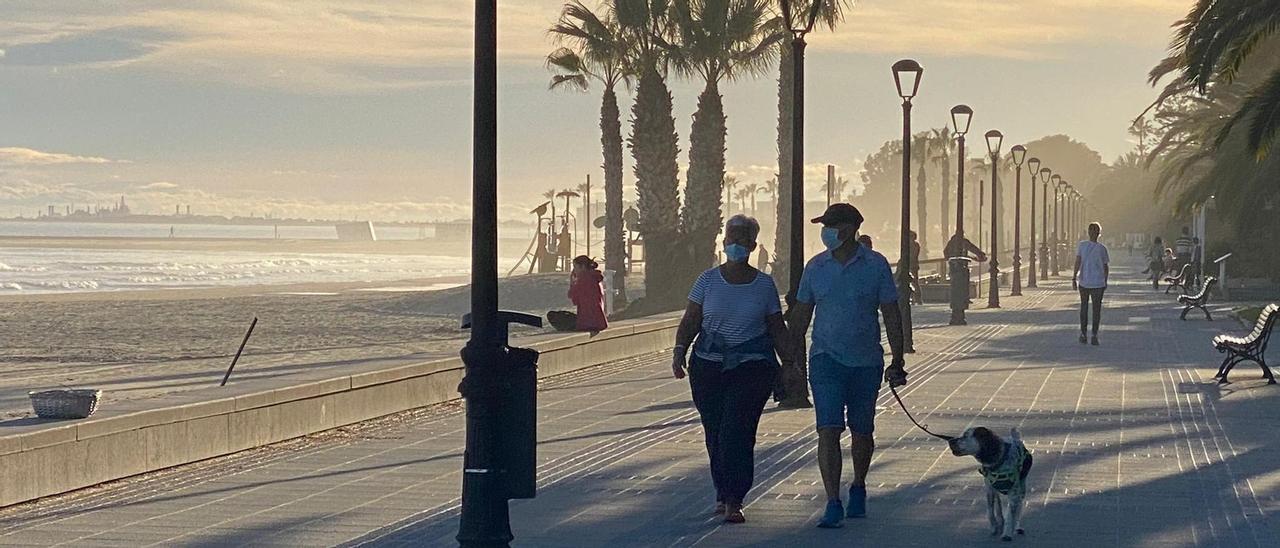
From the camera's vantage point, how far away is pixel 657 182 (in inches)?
1628

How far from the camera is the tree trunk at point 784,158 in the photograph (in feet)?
136

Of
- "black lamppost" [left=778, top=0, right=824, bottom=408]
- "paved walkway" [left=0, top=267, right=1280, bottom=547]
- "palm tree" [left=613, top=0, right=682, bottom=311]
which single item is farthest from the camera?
"palm tree" [left=613, top=0, right=682, bottom=311]

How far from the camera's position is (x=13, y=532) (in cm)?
887

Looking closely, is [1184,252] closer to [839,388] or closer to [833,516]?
[839,388]

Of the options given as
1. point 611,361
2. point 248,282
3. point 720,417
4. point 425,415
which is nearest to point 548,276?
point 248,282

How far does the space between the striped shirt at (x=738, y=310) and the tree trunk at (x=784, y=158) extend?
102 feet

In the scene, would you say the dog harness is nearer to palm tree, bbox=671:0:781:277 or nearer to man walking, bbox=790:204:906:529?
man walking, bbox=790:204:906:529

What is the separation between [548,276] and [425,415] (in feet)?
136

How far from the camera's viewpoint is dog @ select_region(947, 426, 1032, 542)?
8.61 meters

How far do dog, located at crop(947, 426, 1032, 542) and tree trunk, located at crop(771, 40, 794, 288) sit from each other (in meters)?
31.5

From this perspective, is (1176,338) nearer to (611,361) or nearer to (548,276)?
(611,361)

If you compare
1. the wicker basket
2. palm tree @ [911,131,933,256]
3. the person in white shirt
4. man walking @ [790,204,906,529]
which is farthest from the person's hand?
palm tree @ [911,131,933,256]

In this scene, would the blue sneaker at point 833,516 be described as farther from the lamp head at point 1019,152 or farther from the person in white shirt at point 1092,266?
the lamp head at point 1019,152

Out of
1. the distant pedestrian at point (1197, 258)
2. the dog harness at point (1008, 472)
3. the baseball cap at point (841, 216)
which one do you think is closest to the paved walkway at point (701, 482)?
the dog harness at point (1008, 472)
